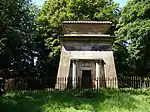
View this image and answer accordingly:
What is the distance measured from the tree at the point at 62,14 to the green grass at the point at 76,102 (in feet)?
58.6

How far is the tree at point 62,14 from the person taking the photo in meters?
35.5

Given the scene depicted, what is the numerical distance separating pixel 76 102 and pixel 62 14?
21.7 metres

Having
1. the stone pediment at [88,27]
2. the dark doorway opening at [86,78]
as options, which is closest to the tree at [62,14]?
the stone pediment at [88,27]

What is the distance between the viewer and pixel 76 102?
14672 millimetres

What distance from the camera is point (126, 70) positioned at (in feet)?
122

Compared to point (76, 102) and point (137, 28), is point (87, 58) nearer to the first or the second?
point (137, 28)

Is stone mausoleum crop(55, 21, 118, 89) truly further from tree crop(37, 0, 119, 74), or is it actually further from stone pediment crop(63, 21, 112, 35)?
tree crop(37, 0, 119, 74)

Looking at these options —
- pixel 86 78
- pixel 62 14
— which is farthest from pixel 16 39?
pixel 86 78

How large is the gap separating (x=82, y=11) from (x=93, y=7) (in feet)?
4.78

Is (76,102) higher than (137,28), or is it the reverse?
(137,28)

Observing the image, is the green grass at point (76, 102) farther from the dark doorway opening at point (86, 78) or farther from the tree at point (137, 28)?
the tree at point (137, 28)

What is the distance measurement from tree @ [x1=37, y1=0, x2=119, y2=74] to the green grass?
58.6 ft

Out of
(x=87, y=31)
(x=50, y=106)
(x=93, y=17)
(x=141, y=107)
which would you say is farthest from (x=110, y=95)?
(x=93, y=17)

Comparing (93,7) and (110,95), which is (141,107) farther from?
(93,7)
